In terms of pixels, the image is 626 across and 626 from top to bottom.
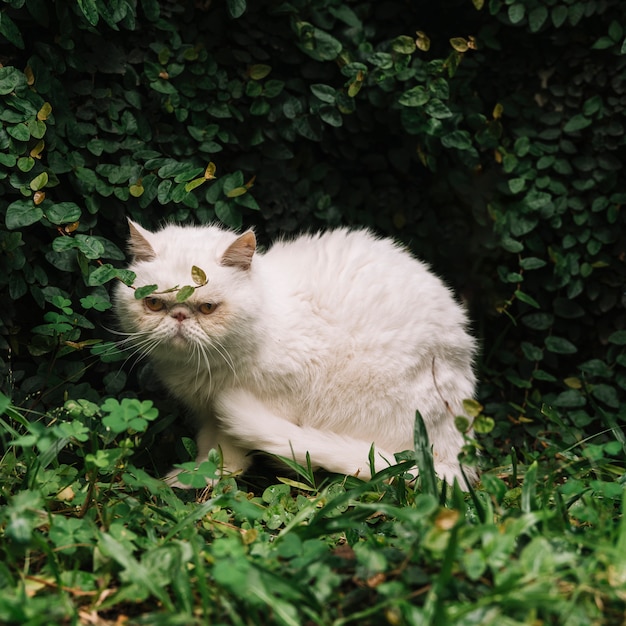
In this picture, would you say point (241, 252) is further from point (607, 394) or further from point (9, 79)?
point (607, 394)

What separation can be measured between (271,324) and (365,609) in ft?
4.97

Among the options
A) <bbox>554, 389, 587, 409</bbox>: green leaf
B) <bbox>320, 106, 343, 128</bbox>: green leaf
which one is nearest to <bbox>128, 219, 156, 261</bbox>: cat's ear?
<bbox>320, 106, 343, 128</bbox>: green leaf

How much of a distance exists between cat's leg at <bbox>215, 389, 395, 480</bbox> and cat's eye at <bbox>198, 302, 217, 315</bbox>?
1.41 feet

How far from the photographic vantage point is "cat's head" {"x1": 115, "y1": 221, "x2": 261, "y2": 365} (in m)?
2.85

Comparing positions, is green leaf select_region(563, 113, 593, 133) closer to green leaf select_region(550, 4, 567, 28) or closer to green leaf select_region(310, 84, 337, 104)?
green leaf select_region(550, 4, 567, 28)

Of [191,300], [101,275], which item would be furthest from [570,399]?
[101,275]

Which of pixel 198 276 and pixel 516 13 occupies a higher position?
pixel 516 13

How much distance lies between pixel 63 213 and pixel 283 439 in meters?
1.40

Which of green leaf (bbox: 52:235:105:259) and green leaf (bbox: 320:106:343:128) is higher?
green leaf (bbox: 320:106:343:128)

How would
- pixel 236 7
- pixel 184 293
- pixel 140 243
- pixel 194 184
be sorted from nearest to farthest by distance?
pixel 184 293 → pixel 140 243 → pixel 194 184 → pixel 236 7

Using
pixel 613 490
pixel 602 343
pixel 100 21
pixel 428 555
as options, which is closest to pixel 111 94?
pixel 100 21

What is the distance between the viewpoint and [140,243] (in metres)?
2.93

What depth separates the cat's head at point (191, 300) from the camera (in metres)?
2.85

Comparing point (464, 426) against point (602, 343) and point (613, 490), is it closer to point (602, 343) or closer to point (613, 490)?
point (613, 490)
